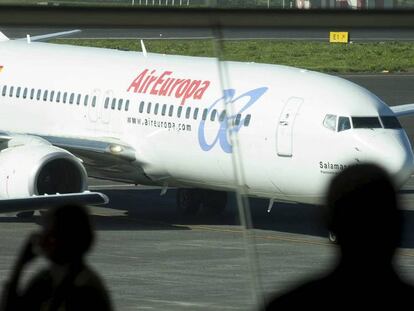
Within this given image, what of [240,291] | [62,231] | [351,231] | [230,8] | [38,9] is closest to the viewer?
[351,231]

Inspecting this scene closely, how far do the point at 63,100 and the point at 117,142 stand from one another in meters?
1.54

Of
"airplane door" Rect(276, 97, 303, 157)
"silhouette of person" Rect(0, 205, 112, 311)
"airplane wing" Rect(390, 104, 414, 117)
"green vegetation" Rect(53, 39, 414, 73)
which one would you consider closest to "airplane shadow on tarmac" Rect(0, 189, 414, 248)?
"airplane door" Rect(276, 97, 303, 157)

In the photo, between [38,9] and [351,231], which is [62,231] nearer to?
[351,231]

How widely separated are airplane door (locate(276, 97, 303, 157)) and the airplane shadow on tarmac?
0.93 m

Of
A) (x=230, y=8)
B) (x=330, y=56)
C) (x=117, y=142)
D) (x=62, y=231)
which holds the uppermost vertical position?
(x=230, y=8)

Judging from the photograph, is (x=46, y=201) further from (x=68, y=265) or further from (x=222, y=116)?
(x=68, y=265)

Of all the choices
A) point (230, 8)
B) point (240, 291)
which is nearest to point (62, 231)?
point (230, 8)

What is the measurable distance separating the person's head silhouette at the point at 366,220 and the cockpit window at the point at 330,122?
14513 millimetres

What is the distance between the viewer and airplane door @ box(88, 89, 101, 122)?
71.4 feet

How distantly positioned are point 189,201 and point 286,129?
9.05 feet

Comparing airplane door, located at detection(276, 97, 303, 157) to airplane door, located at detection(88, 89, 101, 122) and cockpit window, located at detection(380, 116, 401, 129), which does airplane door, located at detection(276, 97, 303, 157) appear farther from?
airplane door, located at detection(88, 89, 101, 122)

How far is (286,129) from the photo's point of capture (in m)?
19.1

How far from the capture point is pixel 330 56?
2003 cm

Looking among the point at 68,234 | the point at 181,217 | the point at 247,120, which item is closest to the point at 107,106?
the point at 181,217
